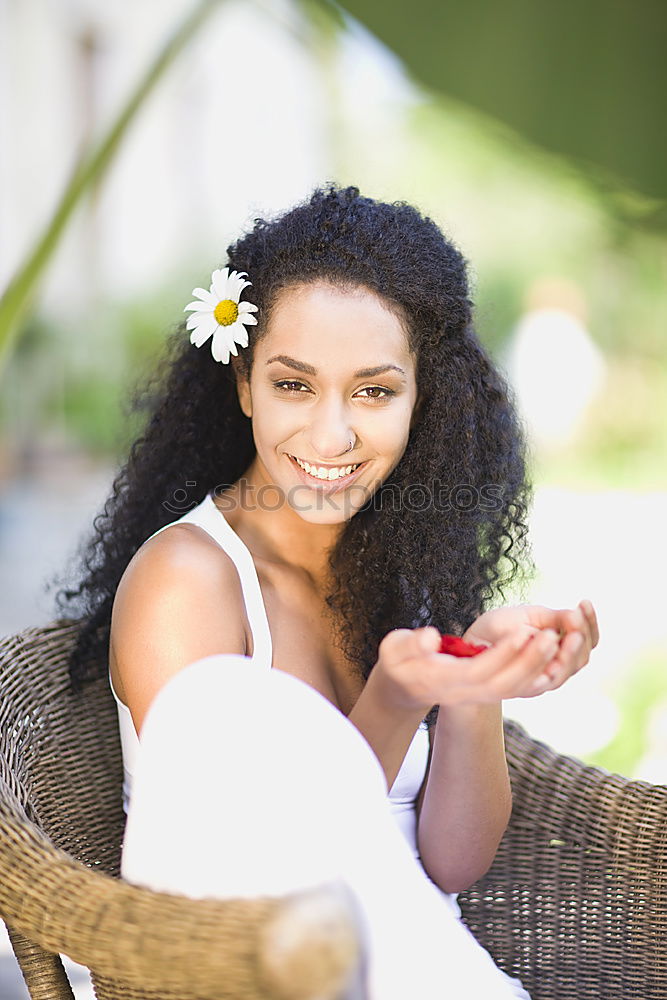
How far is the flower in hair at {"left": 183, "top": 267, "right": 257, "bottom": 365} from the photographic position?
164 centimetres

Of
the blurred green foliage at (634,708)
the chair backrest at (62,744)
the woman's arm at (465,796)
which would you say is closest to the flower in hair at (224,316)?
the chair backrest at (62,744)

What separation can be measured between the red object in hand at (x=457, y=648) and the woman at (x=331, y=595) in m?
0.03

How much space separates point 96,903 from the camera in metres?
1.08

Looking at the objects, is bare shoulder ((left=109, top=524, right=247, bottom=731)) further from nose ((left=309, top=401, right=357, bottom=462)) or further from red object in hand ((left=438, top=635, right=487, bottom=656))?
red object in hand ((left=438, top=635, right=487, bottom=656))

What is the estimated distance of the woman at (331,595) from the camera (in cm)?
109

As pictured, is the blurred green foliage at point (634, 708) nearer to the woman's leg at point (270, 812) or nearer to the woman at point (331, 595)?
the woman at point (331, 595)

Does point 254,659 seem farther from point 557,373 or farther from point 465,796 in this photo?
point 557,373

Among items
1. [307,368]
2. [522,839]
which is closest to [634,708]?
[522,839]

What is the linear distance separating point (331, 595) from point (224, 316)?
0.47 meters

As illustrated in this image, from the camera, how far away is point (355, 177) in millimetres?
8766

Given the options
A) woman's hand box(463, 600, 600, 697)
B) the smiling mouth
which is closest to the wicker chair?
woman's hand box(463, 600, 600, 697)

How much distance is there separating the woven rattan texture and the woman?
54 mm

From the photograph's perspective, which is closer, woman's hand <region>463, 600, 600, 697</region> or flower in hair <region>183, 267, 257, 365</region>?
woman's hand <region>463, 600, 600, 697</region>

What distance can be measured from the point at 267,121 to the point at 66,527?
4.44m
